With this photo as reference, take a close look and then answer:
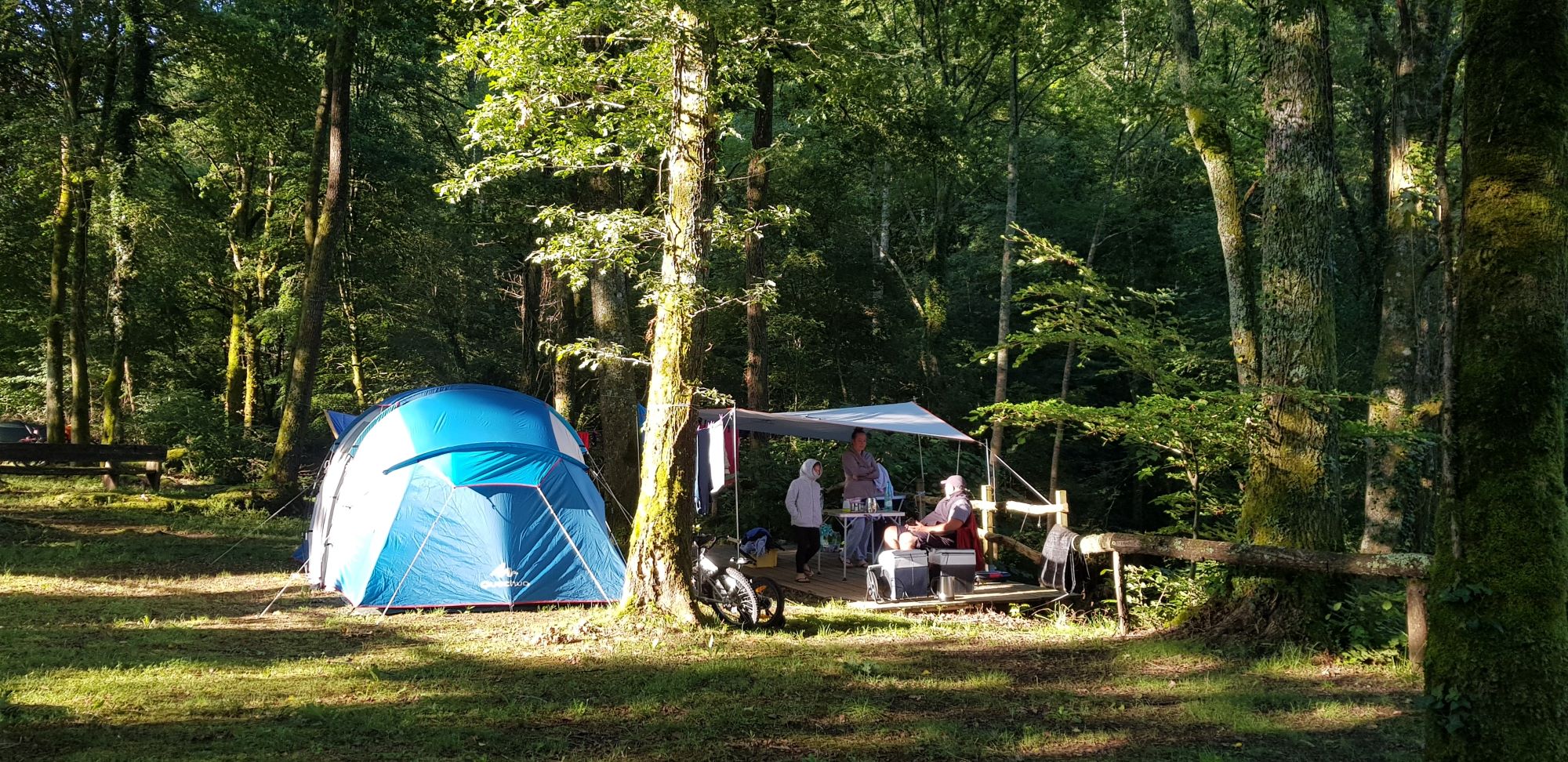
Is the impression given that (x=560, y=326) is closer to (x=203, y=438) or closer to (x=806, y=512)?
(x=806, y=512)

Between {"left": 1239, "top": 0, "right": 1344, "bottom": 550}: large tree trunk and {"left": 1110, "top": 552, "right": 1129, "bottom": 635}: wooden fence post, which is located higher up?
{"left": 1239, "top": 0, "right": 1344, "bottom": 550}: large tree trunk

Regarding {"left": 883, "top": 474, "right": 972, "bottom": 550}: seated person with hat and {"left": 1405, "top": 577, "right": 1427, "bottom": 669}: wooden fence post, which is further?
{"left": 883, "top": 474, "right": 972, "bottom": 550}: seated person with hat

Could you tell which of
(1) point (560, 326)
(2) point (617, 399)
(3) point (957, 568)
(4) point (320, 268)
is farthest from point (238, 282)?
(3) point (957, 568)

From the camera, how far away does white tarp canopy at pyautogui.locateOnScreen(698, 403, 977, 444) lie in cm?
1097

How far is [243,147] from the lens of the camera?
64.1 feet

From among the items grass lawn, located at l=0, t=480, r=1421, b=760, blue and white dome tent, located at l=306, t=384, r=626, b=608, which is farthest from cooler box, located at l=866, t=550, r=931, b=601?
blue and white dome tent, located at l=306, t=384, r=626, b=608

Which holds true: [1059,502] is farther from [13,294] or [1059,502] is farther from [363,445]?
[13,294]

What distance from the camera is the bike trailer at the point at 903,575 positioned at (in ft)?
30.9

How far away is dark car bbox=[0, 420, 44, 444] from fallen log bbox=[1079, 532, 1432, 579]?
21.0 metres

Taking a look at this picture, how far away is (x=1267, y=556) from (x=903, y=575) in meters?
3.31

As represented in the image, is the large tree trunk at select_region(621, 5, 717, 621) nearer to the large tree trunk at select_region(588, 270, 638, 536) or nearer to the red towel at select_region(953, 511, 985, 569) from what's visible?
the large tree trunk at select_region(588, 270, 638, 536)

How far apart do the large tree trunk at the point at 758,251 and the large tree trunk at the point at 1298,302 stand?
5.97m

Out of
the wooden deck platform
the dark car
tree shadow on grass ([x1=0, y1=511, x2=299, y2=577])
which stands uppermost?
the dark car

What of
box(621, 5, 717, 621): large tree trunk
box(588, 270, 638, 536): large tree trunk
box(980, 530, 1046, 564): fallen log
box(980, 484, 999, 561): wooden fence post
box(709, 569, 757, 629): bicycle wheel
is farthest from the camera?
box(980, 484, 999, 561): wooden fence post
